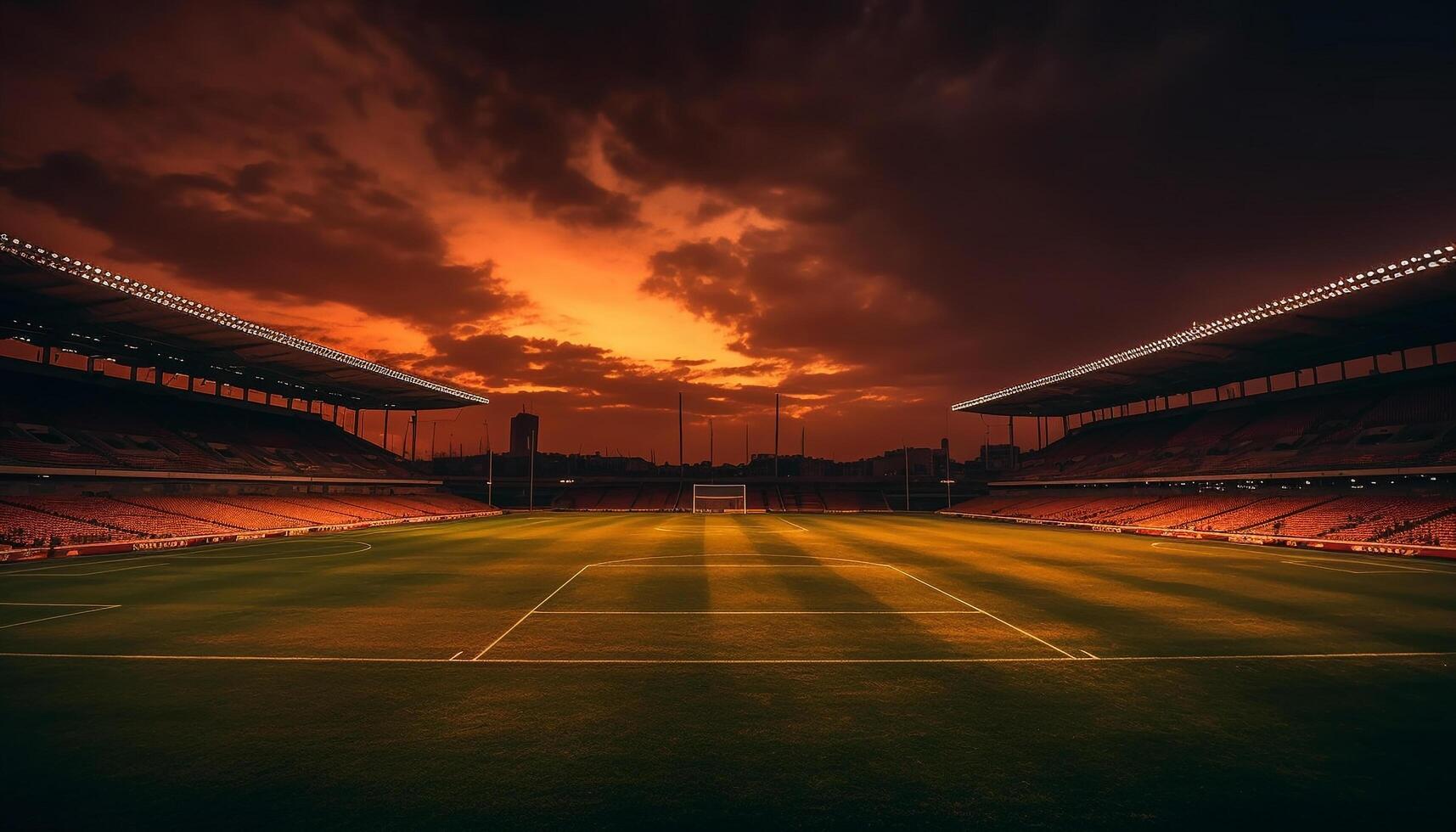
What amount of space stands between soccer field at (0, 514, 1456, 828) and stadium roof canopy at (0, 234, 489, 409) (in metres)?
16.2

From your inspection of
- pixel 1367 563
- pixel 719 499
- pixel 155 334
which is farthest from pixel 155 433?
pixel 1367 563

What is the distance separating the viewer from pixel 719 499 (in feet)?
244

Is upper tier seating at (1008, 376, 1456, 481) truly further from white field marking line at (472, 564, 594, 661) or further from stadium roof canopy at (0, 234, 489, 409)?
stadium roof canopy at (0, 234, 489, 409)

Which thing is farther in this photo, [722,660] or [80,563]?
[80,563]

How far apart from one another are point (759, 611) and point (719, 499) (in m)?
59.1

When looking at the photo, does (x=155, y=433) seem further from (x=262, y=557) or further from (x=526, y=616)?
(x=526, y=616)

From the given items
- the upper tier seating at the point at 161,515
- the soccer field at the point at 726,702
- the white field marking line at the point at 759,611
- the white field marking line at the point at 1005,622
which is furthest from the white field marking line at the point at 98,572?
the white field marking line at the point at 1005,622

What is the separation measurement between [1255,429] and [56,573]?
65310 millimetres

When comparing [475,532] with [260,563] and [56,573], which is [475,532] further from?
[56,573]

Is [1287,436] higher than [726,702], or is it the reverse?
[1287,436]

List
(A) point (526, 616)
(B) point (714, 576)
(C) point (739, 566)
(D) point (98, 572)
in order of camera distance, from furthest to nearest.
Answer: (C) point (739, 566)
(D) point (98, 572)
(B) point (714, 576)
(A) point (526, 616)

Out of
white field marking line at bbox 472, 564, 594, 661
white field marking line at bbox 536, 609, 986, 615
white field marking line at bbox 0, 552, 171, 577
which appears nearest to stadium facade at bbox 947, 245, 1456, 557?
white field marking line at bbox 536, 609, 986, 615

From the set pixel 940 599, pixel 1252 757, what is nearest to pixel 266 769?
pixel 1252 757

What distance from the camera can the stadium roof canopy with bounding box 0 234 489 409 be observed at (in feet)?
94.2
